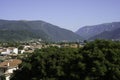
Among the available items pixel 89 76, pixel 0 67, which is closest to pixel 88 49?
pixel 89 76

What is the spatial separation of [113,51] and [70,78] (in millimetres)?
5020

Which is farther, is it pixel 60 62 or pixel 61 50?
pixel 61 50

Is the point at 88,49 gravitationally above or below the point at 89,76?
above

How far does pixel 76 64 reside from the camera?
33125 millimetres

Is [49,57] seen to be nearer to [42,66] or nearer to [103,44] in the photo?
[42,66]

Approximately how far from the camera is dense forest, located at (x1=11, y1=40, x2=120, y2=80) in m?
31.2

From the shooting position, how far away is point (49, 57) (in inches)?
1464

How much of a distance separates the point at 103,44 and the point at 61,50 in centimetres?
629

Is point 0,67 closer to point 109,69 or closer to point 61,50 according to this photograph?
point 61,50

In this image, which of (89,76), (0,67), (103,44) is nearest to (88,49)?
(103,44)

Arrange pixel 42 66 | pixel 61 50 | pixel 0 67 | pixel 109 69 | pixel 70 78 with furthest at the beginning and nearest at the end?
pixel 0 67 → pixel 61 50 → pixel 42 66 → pixel 70 78 → pixel 109 69

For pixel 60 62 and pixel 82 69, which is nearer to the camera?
pixel 82 69

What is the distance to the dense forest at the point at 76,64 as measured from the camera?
1229 inches

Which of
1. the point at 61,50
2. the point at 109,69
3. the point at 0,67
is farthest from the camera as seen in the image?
the point at 0,67
